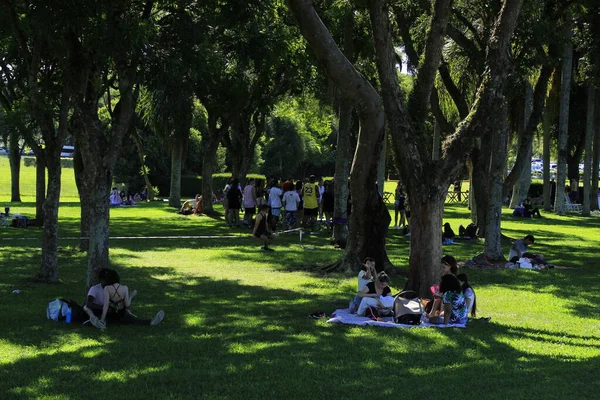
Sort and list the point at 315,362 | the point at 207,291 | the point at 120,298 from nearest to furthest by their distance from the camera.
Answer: the point at 315,362 → the point at 120,298 → the point at 207,291

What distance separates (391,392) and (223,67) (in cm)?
2074

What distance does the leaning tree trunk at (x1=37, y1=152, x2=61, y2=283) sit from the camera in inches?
540

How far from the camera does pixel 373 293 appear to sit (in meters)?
11.0

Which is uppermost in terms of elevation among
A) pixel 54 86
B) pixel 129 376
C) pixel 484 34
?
pixel 484 34

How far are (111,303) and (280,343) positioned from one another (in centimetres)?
253

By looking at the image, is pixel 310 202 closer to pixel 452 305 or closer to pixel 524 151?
pixel 524 151

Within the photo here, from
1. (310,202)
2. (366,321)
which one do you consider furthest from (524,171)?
(366,321)

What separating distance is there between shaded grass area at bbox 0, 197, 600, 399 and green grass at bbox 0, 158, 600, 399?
22mm

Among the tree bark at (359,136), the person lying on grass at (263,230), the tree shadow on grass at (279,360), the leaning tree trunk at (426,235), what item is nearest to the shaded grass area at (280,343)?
the tree shadow on grass at (279,360)

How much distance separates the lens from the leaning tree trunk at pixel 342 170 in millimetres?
19797

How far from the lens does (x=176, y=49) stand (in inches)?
548

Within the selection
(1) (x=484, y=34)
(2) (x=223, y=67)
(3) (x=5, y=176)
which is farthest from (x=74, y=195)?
(1) (x=484, y=34)

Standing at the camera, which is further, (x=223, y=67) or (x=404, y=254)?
(x=223, y=67)

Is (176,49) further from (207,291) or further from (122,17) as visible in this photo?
(207,291)
